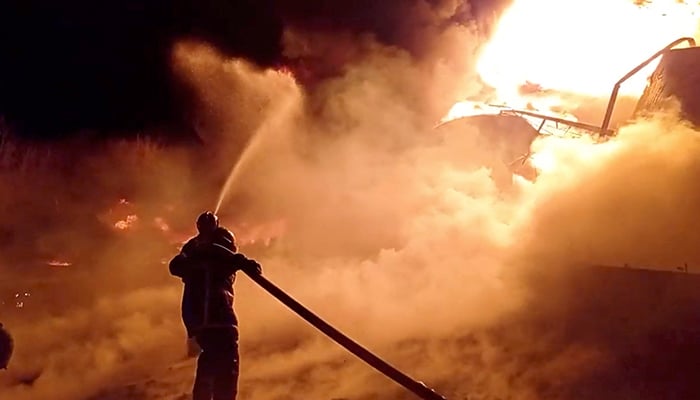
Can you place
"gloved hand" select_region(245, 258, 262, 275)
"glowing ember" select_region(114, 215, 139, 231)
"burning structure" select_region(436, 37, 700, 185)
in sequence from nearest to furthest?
"gloved hand" select_region(245, 258, 262, 275)
"burning structure" select_region(436, 37, 700, 185)
"glowing ember" select_region(114, 215, 139, 231)

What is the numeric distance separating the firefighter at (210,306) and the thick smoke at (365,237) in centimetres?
224

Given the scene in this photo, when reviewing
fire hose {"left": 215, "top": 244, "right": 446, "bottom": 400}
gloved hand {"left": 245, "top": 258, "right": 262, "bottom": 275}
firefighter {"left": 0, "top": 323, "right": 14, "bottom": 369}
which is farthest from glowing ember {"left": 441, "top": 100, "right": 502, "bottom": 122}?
firefighter {"left": 0, "top": 323, "right": 14, "bottom": 369}

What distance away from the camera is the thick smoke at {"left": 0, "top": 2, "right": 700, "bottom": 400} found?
8.26m

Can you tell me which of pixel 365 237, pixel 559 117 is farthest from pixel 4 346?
pixel 559 117

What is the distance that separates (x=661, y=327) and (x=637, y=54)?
333 inches

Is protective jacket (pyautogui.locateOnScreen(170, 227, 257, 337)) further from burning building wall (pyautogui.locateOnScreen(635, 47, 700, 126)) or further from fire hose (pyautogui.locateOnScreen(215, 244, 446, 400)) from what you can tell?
burning building wall (pyautogui.locateOnScreen(635, 47, 700, 126))

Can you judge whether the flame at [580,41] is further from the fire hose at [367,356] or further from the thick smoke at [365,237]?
the fire hose at [367,356]

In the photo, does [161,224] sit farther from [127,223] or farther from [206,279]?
[206,279]

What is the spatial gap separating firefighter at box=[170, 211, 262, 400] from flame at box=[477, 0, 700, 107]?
10.4 metres

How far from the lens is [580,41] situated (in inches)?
585

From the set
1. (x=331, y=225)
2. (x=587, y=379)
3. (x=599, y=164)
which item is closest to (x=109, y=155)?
(x=331, y=225)

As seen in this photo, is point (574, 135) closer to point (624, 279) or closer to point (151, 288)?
point (624, 279)

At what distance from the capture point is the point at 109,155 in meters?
16.4

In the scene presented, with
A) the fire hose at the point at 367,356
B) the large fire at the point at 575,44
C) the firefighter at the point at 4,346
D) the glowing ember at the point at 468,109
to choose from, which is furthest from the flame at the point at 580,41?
the firefighter at the point at 4,346
